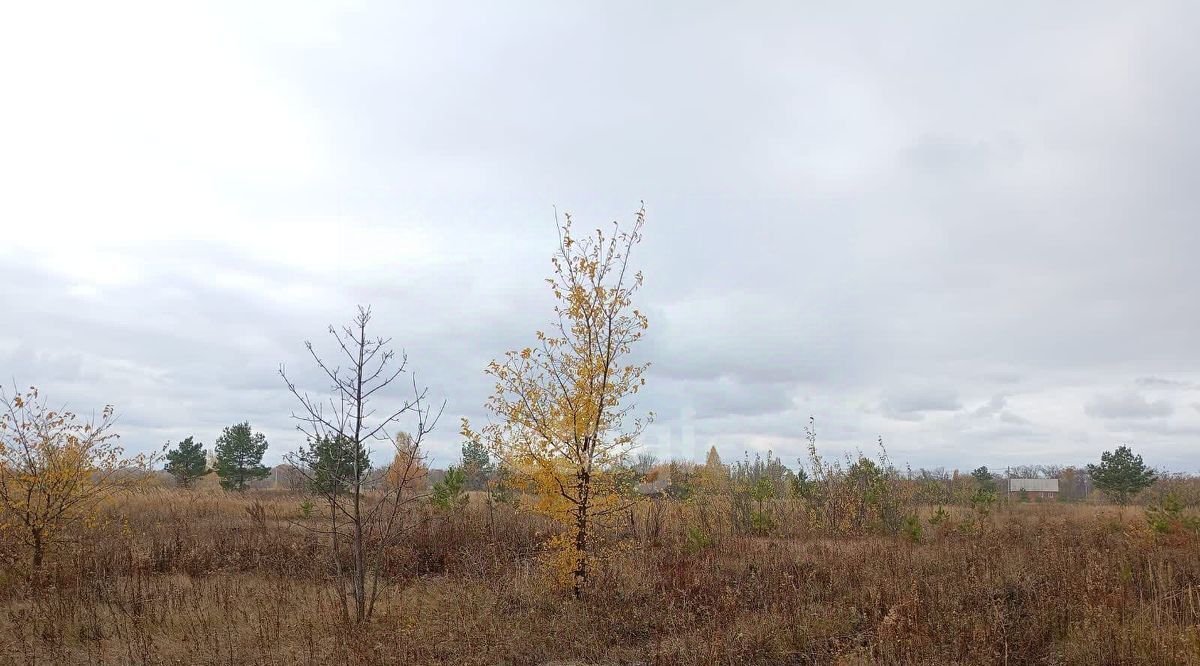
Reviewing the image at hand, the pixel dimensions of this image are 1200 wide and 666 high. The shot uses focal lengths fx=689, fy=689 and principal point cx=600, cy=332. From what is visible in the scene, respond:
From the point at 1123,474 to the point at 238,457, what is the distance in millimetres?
37939

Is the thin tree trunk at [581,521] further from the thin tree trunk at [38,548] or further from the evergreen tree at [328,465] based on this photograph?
the thin tree trunk at [38,548]

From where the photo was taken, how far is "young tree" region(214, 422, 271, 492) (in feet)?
103

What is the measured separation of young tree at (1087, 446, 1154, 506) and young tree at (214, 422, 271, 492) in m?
36.8

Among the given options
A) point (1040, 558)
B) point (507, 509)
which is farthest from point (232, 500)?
point (1040, 558)

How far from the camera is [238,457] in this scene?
31594mm

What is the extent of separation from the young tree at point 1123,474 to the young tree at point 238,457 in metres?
36.8

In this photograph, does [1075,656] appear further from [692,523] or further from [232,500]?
[232,500]

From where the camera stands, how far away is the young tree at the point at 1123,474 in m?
27.7

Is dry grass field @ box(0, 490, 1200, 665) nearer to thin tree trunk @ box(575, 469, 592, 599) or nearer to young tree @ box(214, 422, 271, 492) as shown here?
thin tree trunk @ box(575, 469, 592, 599)

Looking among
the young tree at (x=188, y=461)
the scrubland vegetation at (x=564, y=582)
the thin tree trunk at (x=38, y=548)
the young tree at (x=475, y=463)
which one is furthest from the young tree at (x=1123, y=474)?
the young tree at (x=188, y=461)

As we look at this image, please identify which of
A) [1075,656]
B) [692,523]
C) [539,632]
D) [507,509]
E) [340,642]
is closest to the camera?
[1075,656]

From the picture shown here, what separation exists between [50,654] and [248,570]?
463 centimetres

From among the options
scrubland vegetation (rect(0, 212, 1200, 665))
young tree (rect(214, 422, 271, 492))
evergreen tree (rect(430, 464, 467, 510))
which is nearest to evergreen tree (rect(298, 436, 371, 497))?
scrubland vegetation (rect(0, 212, 1200, 665))

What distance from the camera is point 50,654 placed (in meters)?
7.09
